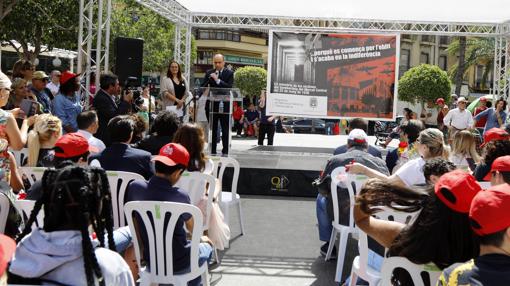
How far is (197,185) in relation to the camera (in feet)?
14.9

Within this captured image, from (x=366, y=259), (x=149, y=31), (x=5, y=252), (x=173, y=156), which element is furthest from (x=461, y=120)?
(x=149, y=31)

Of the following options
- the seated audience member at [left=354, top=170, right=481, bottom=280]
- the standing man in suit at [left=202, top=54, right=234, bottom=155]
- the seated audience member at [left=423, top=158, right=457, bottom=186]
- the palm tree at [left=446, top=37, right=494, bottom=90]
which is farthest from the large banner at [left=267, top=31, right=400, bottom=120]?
the palm tree at [left=446, top=37, right=494, bottom=90]

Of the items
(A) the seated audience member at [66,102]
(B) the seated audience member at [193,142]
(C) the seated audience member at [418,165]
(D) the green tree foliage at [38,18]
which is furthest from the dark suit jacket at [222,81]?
(D) the green tree foliage at [38,18]

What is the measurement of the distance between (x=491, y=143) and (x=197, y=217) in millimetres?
2466

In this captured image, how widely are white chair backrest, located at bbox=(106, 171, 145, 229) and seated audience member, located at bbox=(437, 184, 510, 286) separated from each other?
2784 millimetres

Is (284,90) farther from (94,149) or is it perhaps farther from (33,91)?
(94,149)

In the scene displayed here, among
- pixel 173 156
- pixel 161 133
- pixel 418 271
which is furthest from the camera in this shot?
pixel 161 133

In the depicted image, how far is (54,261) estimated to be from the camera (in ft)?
7.24

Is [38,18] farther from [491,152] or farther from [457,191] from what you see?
[457,191]

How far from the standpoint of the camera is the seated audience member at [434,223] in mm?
2252

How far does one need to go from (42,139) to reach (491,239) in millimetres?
3700

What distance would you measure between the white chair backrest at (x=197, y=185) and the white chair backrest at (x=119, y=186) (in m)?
0.36

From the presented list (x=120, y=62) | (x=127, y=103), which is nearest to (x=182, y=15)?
(x=120, y=62)

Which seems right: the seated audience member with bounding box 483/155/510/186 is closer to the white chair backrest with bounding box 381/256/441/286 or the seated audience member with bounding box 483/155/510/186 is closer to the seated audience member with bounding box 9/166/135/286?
the white chair backrest with bounding box 381/256/441/286
